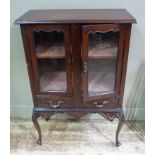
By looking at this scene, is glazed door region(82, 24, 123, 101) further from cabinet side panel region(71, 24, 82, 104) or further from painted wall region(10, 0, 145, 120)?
painted wall region(10, 0, 145, 120)

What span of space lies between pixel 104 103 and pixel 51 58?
0.49m

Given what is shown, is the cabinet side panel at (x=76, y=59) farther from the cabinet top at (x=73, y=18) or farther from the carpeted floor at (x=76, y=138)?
the carpeted floor at (x=76, y=138)

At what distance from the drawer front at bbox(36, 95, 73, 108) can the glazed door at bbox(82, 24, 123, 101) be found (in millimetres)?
141

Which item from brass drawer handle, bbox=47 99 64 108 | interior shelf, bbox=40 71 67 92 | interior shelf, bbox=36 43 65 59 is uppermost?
interior shelf, bbox=36 43 65 59

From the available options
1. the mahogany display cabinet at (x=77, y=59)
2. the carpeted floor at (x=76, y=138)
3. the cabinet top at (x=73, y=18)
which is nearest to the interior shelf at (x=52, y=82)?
the mahogany display cabinet at (x=77, y=59)

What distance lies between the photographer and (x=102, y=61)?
154 cm

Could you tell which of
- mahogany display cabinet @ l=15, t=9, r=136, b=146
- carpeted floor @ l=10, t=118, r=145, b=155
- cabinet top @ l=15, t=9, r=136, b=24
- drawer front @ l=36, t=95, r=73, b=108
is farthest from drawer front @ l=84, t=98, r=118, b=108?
cabinet top @ l=15, t=9, r=136, b=24

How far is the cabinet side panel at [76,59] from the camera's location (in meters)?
1.40

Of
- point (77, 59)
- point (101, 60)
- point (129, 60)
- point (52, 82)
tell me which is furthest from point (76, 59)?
point (129, 60)

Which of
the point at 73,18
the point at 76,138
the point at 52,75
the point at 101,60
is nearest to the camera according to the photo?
the point at 73,18

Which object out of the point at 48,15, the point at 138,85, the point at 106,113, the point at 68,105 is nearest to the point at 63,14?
the point at 48,15

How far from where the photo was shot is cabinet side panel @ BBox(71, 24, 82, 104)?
1403 mm

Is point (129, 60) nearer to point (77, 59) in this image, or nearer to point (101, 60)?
point (101, 60)
